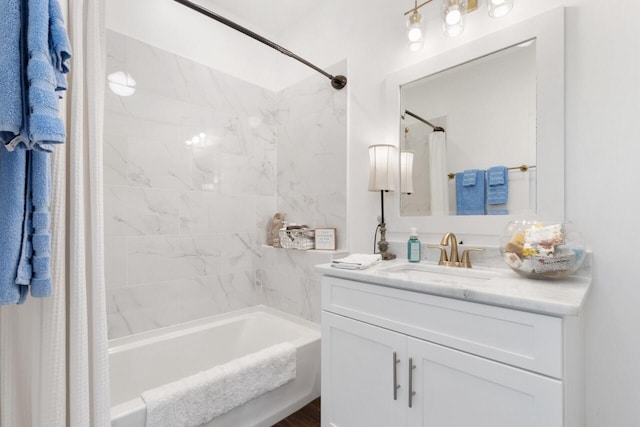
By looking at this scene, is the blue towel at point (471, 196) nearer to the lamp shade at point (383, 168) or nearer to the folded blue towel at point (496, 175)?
the folded blue towel at point (496, 175)

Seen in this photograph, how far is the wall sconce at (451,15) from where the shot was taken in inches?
55.5

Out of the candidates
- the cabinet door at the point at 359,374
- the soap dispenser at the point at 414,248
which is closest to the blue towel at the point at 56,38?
the cabinet door at the point at 359,374

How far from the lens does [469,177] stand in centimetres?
155

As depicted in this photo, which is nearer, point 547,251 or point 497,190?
point 547,251

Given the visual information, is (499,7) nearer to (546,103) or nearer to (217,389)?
(546,103)

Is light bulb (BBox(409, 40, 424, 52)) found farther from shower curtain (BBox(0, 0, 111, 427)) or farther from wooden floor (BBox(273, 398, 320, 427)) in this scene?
wooden floor (BBox(273, 398, 320, 427))

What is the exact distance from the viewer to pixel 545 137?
131 centimetres

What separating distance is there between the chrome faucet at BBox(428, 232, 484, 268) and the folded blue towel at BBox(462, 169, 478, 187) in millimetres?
267

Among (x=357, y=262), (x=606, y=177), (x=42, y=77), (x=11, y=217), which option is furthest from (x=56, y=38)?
(x=606, y=177)

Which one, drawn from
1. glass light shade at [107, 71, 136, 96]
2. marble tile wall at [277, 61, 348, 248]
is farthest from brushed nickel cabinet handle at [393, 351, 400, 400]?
glass light shade at [107, 71, 136, 96]

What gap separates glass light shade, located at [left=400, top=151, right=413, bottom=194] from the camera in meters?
1.80

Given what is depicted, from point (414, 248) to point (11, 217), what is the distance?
157cm

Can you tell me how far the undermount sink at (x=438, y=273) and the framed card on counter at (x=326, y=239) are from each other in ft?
2.16

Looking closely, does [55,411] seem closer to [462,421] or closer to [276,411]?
[276,411]
